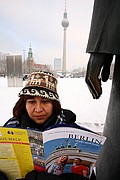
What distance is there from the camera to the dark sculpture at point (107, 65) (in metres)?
1.26

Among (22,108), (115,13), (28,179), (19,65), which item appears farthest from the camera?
(19,65)

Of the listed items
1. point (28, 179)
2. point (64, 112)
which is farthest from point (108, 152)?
point (28, 179)

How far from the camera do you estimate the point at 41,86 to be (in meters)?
1.45

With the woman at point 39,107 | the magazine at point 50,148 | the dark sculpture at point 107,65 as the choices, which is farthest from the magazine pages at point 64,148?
the dark sculpture at point 107,65

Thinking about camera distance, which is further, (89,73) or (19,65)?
(19,65)

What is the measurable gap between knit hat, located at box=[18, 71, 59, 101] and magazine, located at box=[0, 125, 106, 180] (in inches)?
15.4

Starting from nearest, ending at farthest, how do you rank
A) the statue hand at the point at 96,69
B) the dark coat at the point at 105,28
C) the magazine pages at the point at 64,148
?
the magazine pages at the point at 64,148 < the dark coat at the point at 105,28 < the statue hand at the point at 96,69

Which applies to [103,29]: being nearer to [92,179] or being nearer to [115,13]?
[115,13]

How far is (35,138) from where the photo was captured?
104cm

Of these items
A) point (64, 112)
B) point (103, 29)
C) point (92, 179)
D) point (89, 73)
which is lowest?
point (92, 179)

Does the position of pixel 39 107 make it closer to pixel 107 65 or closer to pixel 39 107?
pixel 39 107

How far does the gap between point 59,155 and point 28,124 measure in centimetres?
42

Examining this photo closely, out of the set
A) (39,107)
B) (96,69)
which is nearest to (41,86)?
(39,107)

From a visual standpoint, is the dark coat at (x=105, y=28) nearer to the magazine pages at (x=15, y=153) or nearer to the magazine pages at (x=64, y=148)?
the magazine pages at (x=64, y=148)
